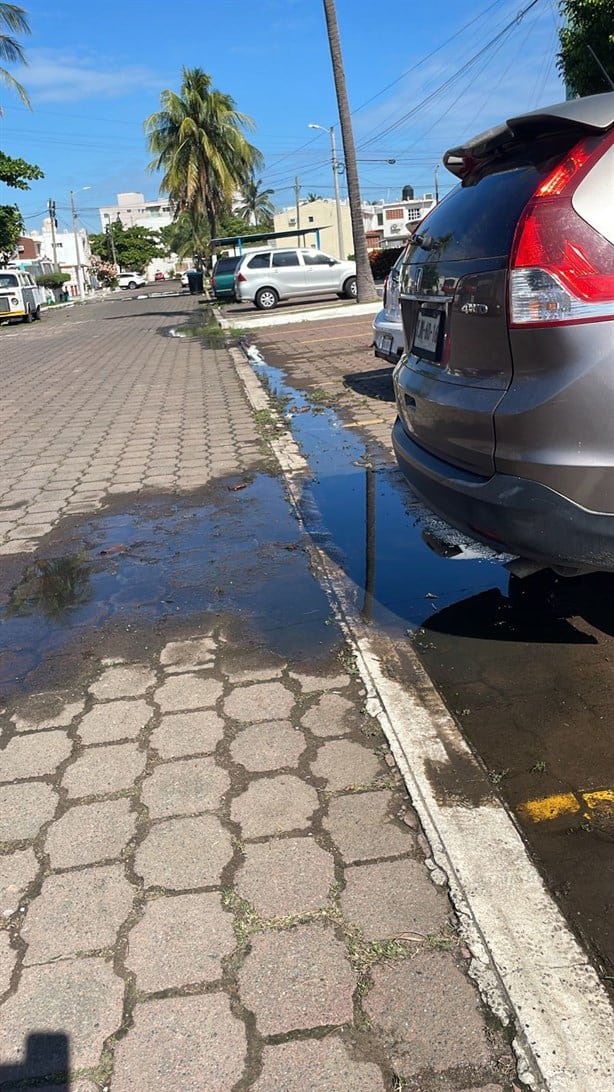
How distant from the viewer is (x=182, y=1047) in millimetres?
1967

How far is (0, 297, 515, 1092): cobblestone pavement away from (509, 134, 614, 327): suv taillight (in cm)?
161

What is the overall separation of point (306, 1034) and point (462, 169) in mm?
3276

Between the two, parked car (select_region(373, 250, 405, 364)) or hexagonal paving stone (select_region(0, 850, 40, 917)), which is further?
parked car (select_region(373, 250, 405, 364))

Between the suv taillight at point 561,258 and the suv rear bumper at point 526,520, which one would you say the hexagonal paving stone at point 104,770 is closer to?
the suv rear bumper at point 526,520

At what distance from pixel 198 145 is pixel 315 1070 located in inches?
1634

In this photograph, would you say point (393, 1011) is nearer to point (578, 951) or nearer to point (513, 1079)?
point (513, 1079)

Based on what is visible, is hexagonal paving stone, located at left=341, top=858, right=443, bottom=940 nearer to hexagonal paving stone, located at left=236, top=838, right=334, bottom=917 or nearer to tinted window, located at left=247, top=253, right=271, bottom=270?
hexagonal paving stone, located at left=236, top=838, right=334, bottom=917

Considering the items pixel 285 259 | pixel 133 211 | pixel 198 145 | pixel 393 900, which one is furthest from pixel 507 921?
pixel 133 211

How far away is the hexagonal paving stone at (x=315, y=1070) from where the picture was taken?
6.08ft

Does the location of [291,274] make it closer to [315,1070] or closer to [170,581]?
[170,581]

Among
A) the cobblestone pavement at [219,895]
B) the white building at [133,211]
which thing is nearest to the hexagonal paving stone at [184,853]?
the cobblestone pavement at [219,895]

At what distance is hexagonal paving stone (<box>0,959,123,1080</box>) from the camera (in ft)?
6.49

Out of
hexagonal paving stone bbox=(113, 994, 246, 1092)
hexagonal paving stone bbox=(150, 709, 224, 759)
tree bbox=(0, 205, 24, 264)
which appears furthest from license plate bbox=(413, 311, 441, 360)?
tree bbox=(0, 205, 24, 264)

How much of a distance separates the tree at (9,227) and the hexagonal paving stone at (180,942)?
4571 cm
